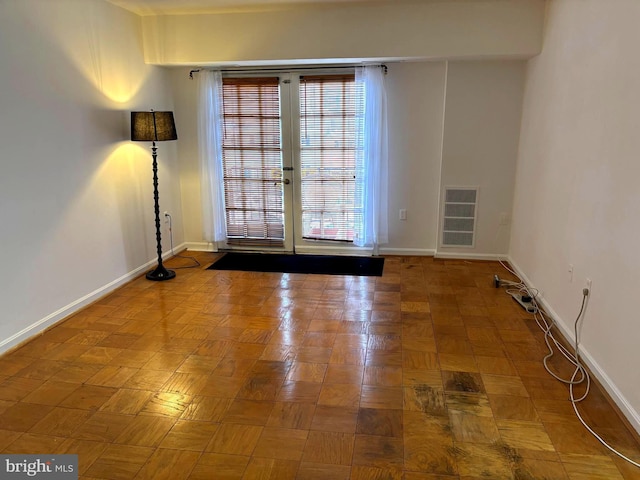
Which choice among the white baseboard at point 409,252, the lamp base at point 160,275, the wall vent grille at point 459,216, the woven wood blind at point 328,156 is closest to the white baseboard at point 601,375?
the wall vent grille at point 459,216

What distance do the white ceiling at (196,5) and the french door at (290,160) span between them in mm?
763

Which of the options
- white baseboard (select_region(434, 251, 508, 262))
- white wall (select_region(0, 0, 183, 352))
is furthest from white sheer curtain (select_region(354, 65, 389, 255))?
white wall (select_region(0, 0, 183, 352))

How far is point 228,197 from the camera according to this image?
5441mm

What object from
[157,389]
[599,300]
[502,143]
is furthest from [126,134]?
[599,300]

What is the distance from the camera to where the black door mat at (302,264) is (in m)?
4.86

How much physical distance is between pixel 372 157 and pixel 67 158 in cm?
292

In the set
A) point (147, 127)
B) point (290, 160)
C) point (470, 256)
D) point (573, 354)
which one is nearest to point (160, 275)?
point (147, 127)

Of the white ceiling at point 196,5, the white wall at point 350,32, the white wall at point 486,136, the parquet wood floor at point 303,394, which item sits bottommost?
the parquet wood floor at point 303,394

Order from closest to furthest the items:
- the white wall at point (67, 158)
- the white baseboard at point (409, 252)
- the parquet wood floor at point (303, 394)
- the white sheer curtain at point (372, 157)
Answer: the parquet wood floor at point (303, 394) < the white wall at point (67, 158) < the white sheer curtain at point (372, 157) < the white baseboard at point (409, 252)

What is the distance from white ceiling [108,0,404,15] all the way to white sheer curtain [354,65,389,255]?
0.83 metres

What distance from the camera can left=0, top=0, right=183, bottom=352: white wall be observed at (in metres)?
3.11

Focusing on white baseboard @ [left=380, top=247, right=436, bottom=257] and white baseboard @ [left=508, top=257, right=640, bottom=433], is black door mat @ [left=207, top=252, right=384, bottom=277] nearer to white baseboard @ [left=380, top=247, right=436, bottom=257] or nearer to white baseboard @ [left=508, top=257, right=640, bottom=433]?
white baseboard @ [left=380, top=247, right=436, bottom=257]

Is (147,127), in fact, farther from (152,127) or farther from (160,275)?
(160,275)

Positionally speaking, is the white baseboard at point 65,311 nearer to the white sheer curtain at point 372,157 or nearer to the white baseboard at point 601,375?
the white sheer curtain at point 372,157
